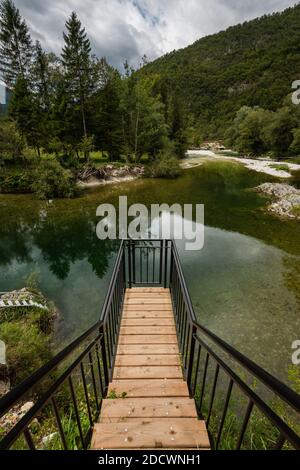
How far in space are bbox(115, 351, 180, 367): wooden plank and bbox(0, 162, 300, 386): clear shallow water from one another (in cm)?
212

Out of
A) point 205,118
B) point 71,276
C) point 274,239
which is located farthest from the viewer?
point 205,118

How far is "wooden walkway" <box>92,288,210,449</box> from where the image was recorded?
1775 millimetres

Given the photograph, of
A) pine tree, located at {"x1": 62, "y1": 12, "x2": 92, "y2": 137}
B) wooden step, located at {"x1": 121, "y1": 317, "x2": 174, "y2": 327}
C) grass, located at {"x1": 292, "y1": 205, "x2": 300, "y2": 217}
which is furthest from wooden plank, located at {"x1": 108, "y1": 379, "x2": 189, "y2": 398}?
pine tree, located at {"x1": 62, "y1": 12, "x2": 92, "y2": 137}

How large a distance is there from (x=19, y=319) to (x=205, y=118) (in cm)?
8425

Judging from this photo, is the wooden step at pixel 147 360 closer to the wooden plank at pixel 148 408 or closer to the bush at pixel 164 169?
the wooden plank at pixel 148 408

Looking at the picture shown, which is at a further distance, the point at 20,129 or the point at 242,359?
the point at 20,129

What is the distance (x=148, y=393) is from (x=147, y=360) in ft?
1.63

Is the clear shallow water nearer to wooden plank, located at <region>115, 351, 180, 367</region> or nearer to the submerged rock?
the submerged rock

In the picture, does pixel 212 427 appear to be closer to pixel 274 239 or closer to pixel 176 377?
pixel 176 377

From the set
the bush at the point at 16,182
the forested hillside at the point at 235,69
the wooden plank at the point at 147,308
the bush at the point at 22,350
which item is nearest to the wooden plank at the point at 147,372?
the wooden plank at the point at 147,308

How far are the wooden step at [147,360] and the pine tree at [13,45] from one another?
1031 inches

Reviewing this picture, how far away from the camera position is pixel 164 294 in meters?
4.57

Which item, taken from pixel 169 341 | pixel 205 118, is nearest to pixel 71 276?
pixel 169 341

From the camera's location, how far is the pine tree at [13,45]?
66.6ft
